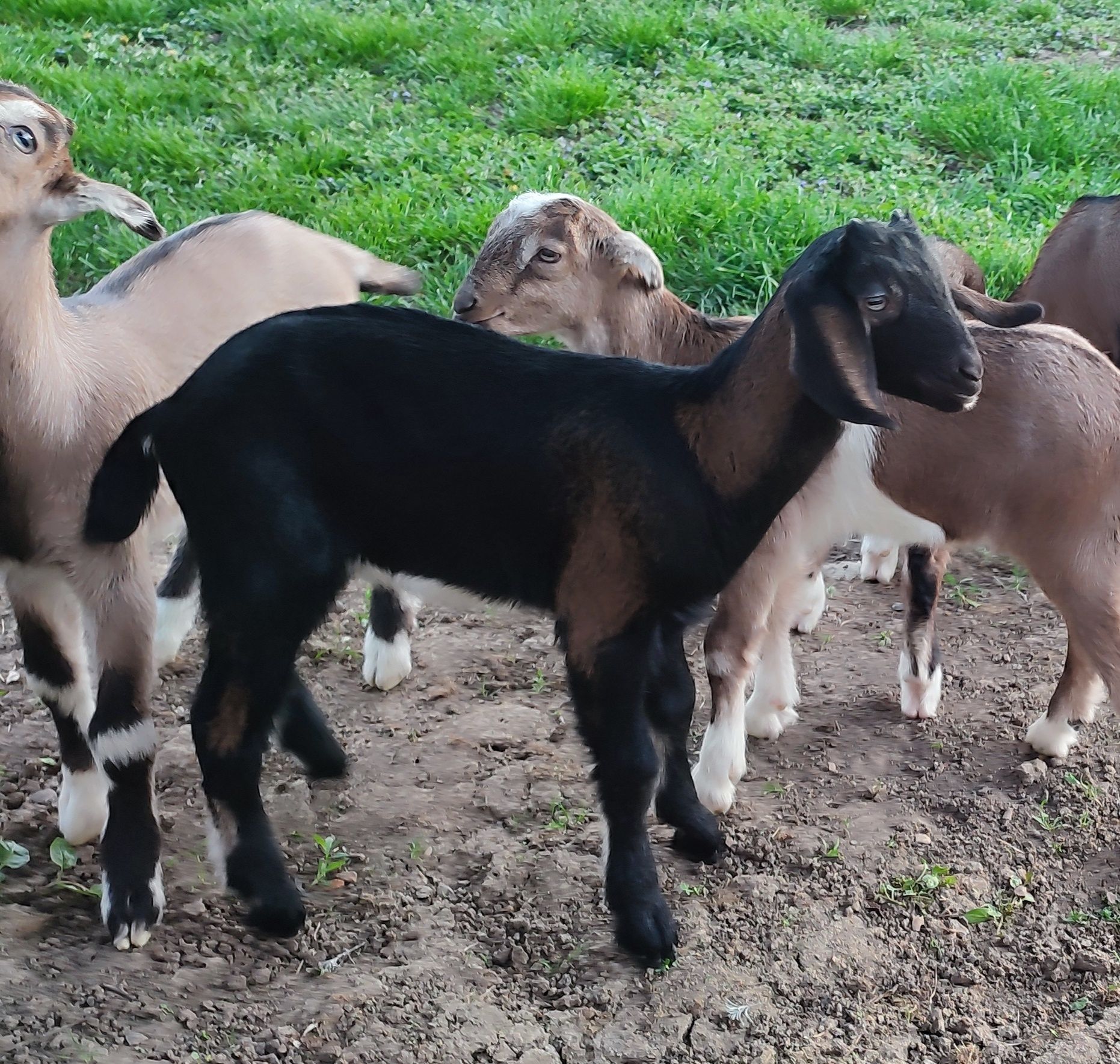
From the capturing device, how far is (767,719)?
4004 millimetres

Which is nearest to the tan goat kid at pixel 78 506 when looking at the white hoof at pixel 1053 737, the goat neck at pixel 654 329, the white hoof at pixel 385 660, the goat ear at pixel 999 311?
the white hoof at pixel 385 660

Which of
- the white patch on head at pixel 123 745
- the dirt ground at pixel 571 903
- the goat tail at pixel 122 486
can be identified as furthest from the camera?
the white patch on head at pixel 123 745

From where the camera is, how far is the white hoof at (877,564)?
15.7 feet

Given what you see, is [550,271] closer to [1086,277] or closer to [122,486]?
[122,486]

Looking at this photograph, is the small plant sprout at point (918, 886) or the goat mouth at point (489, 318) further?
the goat mouth at point (489, 318)

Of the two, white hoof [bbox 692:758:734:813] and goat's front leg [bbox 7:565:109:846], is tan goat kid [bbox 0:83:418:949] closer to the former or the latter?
goat's front leg [bbox 7:565:109:846]

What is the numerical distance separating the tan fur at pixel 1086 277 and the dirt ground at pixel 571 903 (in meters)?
1.38

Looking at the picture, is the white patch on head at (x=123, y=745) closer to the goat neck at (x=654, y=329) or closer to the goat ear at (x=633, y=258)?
the goat neck at (x=654, y=329)

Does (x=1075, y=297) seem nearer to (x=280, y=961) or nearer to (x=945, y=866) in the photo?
(x=945, y=866)

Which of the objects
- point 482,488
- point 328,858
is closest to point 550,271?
point 482,488

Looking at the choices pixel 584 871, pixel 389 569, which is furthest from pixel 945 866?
pixel 389 569

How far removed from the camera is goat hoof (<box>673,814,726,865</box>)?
3.38 meters

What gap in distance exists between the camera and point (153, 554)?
4.86 metres

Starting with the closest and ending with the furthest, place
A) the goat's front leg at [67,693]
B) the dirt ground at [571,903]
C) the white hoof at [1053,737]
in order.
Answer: the dirt ground at [571,903] < the goat's front leg at [67,693] < the white hoof at [1053,737]
